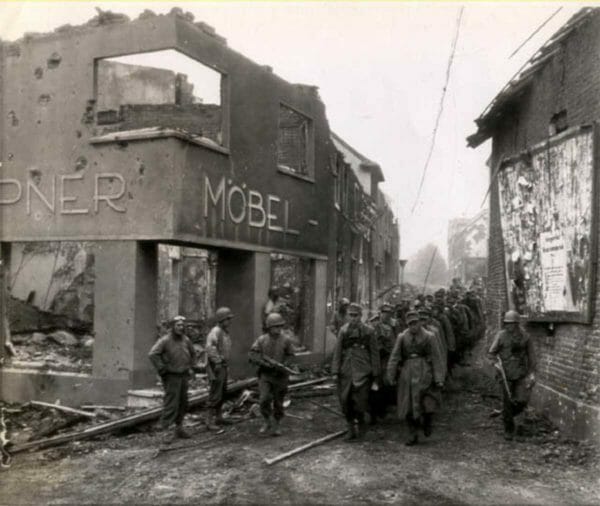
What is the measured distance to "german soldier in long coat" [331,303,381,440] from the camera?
9352mm

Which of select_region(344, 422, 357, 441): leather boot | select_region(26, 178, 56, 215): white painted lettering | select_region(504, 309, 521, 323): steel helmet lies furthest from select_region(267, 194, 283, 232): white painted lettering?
select_region(504, 309, 521, 323): steel helmet

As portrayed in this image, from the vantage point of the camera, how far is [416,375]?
924 cm

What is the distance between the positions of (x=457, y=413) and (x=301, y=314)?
7599mm

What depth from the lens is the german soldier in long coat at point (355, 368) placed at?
30.7 ft

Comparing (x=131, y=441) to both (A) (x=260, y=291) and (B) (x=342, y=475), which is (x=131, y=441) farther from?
(A) (x=260, y=291)

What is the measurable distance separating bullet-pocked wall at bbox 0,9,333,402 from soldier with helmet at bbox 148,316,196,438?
7.60 feet

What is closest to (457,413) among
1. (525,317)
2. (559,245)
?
(525,317)

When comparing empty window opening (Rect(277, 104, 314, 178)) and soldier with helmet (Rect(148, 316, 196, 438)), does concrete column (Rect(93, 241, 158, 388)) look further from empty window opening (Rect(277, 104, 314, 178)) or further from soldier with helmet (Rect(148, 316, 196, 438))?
empty window opening (Rect(277, 104, 314, 178))

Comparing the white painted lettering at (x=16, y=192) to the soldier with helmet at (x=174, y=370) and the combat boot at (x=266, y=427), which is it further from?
the combat boot at (x=266, y=427)

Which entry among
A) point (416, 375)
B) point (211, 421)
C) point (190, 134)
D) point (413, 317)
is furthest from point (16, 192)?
point (416, 375)

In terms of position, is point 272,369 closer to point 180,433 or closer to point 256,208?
point 180,433

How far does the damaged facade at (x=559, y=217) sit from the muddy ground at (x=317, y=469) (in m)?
0.84

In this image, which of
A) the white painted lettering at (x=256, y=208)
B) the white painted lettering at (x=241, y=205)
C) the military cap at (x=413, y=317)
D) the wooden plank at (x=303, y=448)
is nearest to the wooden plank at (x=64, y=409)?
the wooden plank at (x=303, y=448)

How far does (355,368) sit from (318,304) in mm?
8314
